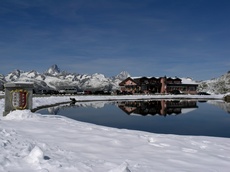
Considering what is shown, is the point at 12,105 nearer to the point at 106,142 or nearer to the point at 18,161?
the point at 106,142

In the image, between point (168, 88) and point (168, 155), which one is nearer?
point (168, 155)

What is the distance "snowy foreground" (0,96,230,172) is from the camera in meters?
5.73

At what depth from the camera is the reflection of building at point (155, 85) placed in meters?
97.8

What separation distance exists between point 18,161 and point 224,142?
7.53 meters

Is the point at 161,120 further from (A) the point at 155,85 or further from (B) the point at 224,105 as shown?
(A) the point at 155,85

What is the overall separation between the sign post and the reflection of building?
80.5 m

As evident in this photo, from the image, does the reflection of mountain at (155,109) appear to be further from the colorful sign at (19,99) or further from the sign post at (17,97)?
the colorful sign at (19,99)

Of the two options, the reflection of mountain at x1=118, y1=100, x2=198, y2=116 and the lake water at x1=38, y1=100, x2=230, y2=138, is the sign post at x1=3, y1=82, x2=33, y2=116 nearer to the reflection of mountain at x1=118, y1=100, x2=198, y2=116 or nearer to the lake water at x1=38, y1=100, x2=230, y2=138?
the lake water at x1=38, y1=100, x2=230, y2=138

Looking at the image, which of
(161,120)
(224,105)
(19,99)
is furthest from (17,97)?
(224,105)

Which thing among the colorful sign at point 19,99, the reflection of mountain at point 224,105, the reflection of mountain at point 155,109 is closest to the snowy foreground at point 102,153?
the colorful sign at point 19,99

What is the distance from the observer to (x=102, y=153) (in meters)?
7.10

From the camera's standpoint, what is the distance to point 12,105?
49.1 feet

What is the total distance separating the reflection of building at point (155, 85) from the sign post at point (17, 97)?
80.5 m

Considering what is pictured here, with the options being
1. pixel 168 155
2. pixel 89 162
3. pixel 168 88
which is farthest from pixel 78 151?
pixel 168 88
